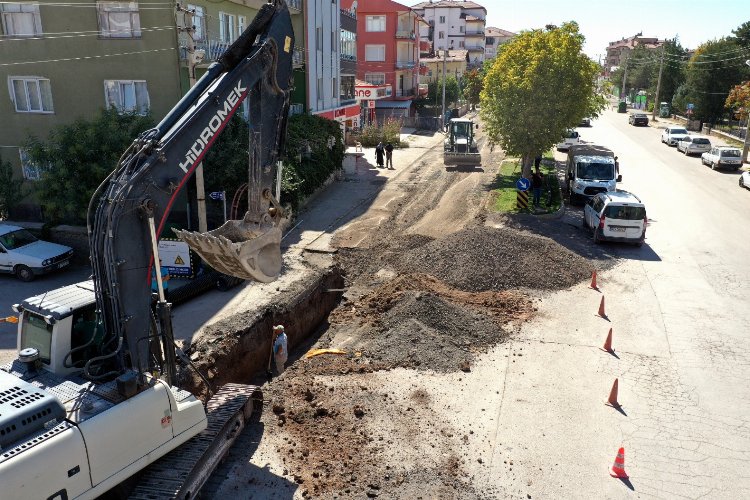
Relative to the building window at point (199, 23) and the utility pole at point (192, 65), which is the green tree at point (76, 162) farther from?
the building window at point (199, 23)

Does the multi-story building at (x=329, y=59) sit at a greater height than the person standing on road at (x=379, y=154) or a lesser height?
greater

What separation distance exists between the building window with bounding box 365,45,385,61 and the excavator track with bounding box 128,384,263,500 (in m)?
59.3

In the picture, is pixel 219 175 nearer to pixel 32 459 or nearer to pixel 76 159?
pixel 76 159

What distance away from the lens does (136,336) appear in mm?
8477

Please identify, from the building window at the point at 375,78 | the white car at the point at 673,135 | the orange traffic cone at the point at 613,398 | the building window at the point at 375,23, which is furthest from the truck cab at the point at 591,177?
the building window at the point at 375,23

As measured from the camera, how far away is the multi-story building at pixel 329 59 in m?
34.3

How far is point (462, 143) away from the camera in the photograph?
38656 mm

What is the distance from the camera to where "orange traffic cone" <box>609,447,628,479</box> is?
9.48 metres

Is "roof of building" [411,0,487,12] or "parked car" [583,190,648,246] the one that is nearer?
"parked car" [583,190,648,246]

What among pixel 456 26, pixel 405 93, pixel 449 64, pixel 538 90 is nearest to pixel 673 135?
pixel 538 90

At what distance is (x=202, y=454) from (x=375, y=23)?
6271cm

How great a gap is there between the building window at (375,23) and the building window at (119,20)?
149 ft

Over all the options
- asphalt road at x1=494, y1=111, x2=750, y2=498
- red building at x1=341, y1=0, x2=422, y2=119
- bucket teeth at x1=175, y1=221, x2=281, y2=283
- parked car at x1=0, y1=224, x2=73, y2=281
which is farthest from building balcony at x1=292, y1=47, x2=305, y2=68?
red building at x1=341, y1=0, x2=422, y2=119

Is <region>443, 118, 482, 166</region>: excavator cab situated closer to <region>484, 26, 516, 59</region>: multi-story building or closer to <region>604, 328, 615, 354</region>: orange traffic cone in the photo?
<region>604, 328, 615, 354</region>: orange traffic cone
